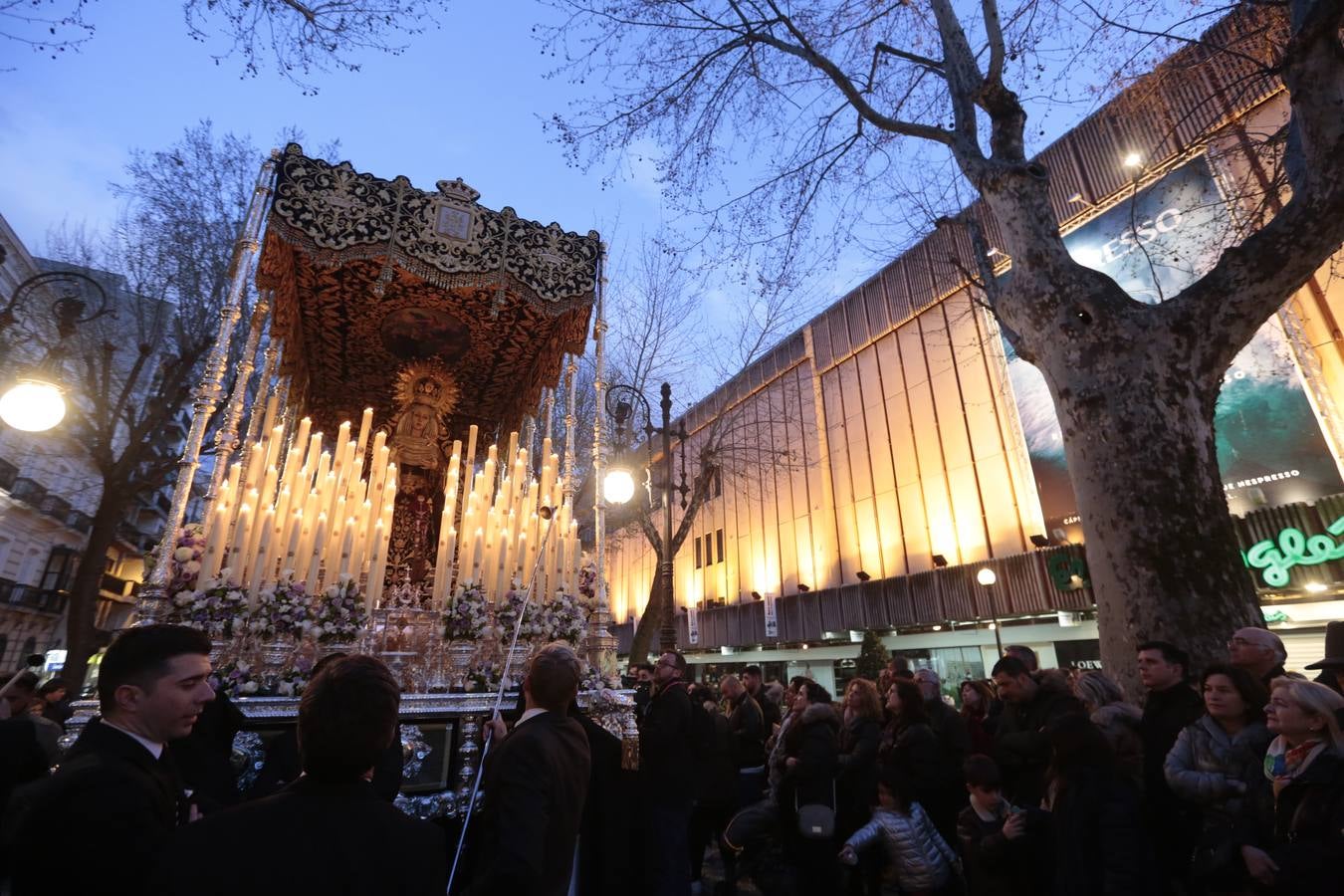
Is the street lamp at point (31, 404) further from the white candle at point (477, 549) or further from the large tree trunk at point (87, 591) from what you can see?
the large tree trunk at point (87, 591)

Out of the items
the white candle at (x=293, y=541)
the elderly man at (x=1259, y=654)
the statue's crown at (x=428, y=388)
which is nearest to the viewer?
the elderly man at (x=1259, y=654)

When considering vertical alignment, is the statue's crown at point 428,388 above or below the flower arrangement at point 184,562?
above

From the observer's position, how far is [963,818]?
373cm

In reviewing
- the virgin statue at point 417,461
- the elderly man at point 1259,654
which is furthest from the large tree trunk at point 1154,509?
the virgin statue at point 417,461

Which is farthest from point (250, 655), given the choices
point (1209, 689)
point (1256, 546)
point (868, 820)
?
point (1256, 546)

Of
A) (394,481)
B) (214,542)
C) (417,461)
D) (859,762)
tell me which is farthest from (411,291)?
(859,762)

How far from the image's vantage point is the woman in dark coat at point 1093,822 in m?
2.77

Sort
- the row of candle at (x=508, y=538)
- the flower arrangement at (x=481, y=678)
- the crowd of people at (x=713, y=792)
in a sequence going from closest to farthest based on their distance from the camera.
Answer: the crowd of people at (x=713, y=792) < the flower arrangement at (x=481, y=678) < the row of candle at (x=508, y=538)

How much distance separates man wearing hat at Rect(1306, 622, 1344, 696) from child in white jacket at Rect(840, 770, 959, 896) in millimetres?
2355

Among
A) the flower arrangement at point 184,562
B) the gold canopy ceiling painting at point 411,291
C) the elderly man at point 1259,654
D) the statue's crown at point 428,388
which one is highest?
the gold canopy ceiling painting at point 411,291

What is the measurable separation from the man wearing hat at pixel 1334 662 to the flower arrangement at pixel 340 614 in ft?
19.6

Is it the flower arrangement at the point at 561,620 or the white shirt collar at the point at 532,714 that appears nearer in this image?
the white shirt collar at the point at 532,714

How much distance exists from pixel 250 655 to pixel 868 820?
470 cm

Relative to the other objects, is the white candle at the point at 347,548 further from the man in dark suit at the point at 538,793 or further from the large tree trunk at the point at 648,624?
the large tree trunk at the point at 648,624
